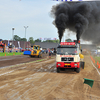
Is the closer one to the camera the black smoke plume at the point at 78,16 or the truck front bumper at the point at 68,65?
the truck front bumper at the point at 68,65

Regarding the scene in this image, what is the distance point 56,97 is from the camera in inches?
235

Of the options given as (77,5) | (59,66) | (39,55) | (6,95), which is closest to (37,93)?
(6,95)

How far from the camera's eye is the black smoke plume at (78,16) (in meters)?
21.5

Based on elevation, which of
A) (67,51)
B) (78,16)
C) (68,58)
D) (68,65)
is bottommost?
(68,65)

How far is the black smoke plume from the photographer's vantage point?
21.5 meters

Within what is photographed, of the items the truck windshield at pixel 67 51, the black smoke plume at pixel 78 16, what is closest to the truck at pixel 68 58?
the truck windshield at pixel 67 51

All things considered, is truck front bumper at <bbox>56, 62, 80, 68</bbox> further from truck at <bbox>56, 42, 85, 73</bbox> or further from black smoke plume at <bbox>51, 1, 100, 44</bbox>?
black smoke plume at <bbox>51, 1, 100, 44</bbox>

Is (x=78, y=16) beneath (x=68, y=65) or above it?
above

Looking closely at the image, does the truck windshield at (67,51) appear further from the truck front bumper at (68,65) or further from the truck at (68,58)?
the truck front bumper at (68,65)

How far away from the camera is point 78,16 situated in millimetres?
21750

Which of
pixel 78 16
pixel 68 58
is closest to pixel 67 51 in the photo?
pixel 68 58

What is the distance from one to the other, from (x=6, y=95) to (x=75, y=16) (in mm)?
18009

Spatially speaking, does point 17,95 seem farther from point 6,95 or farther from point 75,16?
point 75,16

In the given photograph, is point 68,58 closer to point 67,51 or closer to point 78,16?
point 67,51
